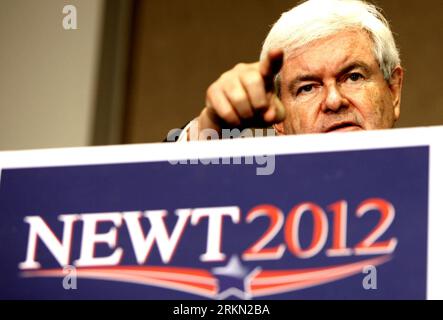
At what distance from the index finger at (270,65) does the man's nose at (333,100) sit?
64cm

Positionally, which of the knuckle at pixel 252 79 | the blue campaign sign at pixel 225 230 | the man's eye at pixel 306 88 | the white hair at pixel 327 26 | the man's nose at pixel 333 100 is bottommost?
the blue campaign sign at pixel 225 230

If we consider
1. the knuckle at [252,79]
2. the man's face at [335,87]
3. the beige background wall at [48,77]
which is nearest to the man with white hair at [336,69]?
the man's face at [335,87]

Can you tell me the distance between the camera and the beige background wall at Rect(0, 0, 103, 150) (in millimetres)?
2422

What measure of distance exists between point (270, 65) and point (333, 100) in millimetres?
674

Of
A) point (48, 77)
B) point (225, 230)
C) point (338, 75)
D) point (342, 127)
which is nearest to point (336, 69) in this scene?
point (338, 75)

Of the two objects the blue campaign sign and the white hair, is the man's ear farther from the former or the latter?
the blue campaign sign

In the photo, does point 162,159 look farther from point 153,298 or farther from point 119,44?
point 119,44

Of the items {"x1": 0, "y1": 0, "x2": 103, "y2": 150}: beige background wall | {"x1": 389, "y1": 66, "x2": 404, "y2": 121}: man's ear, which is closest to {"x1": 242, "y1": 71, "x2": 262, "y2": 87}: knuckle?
{"x1": 389, "y1": 66, "x2": 404, "y2": 121}: man's ear

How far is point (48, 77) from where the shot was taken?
2.45m

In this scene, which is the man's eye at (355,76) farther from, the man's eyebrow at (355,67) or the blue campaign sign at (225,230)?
the blue campaign sign at (225,230)

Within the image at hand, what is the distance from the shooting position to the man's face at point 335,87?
4.77 ft

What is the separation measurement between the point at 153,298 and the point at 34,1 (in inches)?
76.6

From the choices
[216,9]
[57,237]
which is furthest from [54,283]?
[216,9]

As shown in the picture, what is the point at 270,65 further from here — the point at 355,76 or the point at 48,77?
the point at 48,77
